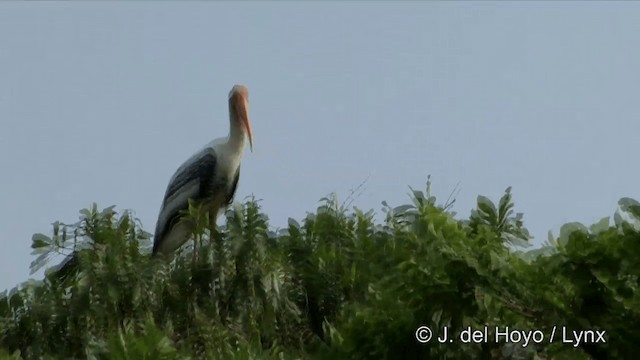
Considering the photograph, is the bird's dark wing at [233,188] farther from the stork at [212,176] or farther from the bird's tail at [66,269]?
the bird's tail at [66,269]

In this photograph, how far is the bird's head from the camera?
59.8 feet

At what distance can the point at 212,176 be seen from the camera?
1800cm

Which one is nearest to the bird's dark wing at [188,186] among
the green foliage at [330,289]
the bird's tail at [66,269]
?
the green foliage at [330,289]

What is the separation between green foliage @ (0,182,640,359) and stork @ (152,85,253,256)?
1.78 m

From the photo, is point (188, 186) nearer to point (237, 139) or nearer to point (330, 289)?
point (237, 139)

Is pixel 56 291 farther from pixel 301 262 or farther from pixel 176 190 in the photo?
pixel 176 190

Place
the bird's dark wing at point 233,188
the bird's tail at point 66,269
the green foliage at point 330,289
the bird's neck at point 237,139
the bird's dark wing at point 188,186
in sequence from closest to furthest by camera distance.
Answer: the green foliage at point 330,289, the bird's tail at point 66,269, the bird's dark wing at point 188,186, the bird's dark wing at point 233,188, the bird's neck at point 237,139

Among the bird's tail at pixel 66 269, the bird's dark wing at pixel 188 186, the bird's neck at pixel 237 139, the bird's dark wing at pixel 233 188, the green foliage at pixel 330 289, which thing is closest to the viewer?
the green foliage at pixel 330 289

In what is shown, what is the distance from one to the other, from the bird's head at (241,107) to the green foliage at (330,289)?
7.58 ft

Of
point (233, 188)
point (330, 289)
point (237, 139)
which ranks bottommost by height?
point (330, 289)

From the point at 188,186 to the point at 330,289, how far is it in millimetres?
3710

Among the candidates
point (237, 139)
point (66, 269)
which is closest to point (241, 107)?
point (237, 139)

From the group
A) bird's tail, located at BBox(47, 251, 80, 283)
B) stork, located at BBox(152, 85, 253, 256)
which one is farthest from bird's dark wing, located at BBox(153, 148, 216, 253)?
bird's tail, located at BBox(47, 251, 80, 283)

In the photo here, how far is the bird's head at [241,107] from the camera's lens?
18.2 metres
